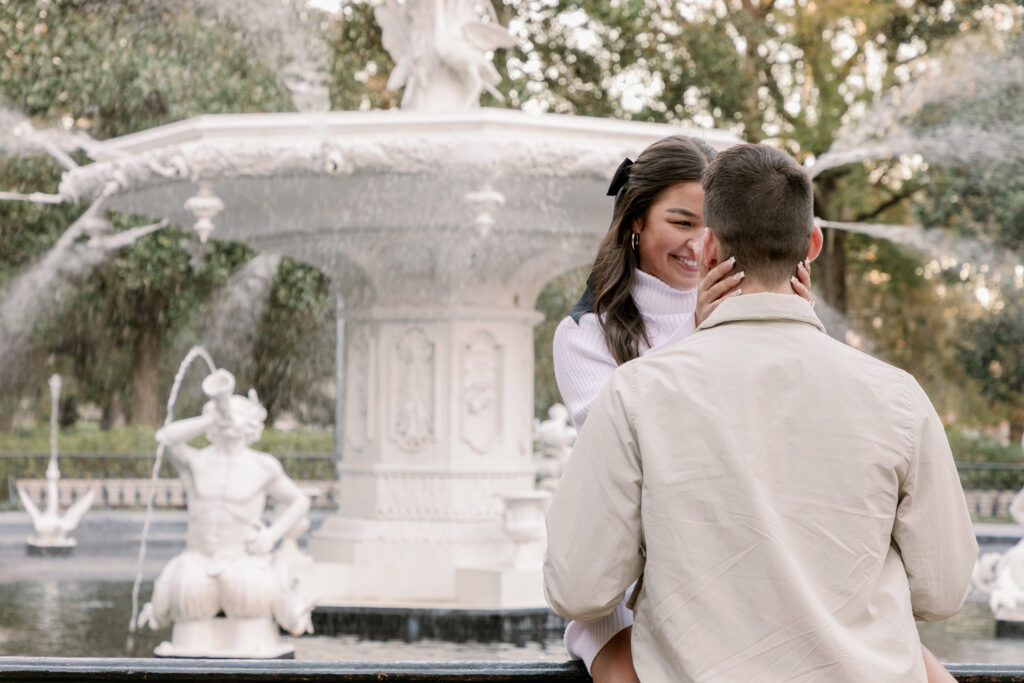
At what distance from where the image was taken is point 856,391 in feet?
5.93

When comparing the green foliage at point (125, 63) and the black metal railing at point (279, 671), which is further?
the green foliage at point (125, 63)

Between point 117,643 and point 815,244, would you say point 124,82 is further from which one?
point 815,244

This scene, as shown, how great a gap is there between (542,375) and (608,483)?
2089 cm

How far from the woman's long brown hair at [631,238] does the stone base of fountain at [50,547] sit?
1074 centimetres

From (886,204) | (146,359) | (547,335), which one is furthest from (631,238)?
(886,204)

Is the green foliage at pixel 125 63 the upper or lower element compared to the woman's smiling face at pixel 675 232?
upper

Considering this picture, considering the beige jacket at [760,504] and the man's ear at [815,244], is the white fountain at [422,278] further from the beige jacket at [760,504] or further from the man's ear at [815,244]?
the beige jacket at [760,504]

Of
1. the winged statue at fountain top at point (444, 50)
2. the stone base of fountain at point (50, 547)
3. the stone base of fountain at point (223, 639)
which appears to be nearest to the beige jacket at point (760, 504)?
the stone base of fountain at point (223, 639)

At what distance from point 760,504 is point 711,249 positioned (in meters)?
0.37

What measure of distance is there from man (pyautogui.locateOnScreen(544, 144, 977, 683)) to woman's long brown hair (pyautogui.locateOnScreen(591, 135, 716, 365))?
0.41 meters

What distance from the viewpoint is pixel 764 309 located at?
1.85 meters

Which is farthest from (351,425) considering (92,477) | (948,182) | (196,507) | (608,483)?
(948,182)

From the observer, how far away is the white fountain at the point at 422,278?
7.99 m

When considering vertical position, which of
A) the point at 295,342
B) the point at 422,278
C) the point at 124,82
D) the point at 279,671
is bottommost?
the point at 279,671
